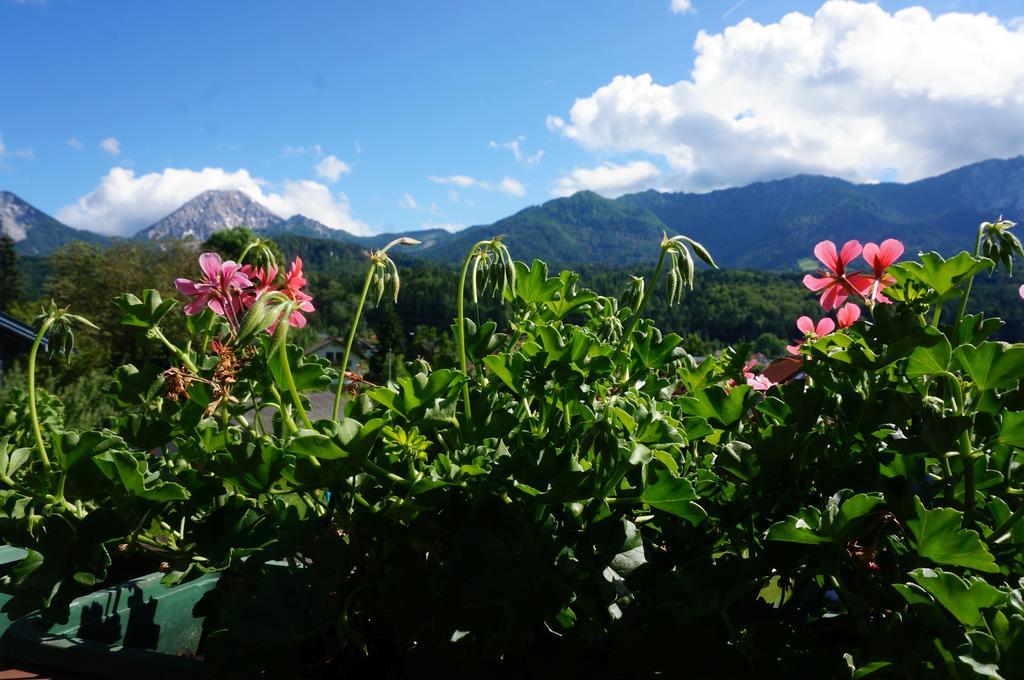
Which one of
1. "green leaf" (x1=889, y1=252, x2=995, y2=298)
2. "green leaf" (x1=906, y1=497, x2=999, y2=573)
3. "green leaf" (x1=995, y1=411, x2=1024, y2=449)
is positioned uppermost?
"green leaf" (x1=889, y1=252, x2=995, y2=298)

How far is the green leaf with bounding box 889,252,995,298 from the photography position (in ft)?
2.57

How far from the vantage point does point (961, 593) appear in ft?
1.76

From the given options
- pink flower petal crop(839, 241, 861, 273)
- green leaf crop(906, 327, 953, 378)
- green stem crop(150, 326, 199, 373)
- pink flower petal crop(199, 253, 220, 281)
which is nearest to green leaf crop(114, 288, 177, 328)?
green stem crop(150, 326, 199, 373)

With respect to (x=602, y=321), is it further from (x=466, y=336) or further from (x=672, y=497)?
(x=672, y=497)

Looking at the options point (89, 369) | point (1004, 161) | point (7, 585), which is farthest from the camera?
point (1004, 161)

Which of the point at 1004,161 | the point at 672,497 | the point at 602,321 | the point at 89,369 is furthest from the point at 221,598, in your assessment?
Answer: the point at 1004,161

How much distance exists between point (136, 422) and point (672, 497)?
799 mm

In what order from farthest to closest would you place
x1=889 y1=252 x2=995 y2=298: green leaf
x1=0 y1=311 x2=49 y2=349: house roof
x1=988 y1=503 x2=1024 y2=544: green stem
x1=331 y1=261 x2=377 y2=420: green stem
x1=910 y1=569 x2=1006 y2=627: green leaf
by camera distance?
x1=0 y1=311 x2=49 y2=349: house roof, x1=331 y1=261 x2=377 y2=420: green stem, x1=889 y1=252 x2=995 y2=298: green leaf, x1=988 y1=503 x2=1024 y2=544: green stem, x1=910 y1=569 x2=1006 y2=627: green leaf

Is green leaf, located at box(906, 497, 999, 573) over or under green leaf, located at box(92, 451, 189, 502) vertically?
under

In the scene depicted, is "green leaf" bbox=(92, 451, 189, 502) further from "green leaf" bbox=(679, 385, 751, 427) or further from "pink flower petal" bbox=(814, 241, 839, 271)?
"pink flower petal" bbox=(814, 241, 839, 271)

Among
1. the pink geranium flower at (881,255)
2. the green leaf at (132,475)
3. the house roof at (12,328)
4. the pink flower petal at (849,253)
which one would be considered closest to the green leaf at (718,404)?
the pink geranium flower at (881,255)

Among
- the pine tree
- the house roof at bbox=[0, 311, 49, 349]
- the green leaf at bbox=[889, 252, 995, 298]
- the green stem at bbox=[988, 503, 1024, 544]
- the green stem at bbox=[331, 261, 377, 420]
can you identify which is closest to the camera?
the green stem at bbox=[988, 503, 1024, 544]

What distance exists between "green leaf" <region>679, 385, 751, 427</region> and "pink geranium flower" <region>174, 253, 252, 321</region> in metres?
0.78

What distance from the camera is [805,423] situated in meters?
0.80
